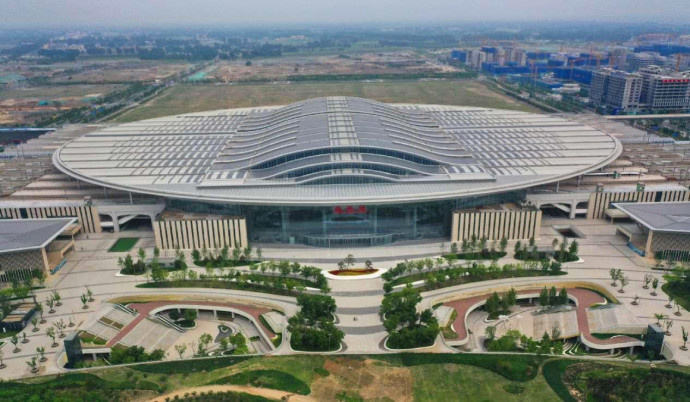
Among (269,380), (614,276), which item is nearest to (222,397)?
(269,380)

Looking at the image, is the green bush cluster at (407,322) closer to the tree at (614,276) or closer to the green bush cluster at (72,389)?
the green bush cluster at (72,389)

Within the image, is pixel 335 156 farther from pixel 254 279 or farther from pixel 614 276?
pixel 614 276

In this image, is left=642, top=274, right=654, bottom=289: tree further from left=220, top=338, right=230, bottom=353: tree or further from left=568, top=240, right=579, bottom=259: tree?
left=220, top=338, right=230, bottom=353: tree

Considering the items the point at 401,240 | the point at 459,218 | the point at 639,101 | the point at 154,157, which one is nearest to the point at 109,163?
the point at 154,157

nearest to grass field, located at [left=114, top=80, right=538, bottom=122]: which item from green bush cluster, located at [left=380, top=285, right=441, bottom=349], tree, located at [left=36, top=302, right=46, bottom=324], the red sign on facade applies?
tree, located at [left=36, top=302, right=46, bottom=324]

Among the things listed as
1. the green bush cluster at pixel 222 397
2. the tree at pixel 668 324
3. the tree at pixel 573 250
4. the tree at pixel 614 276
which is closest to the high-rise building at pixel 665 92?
the tree at pixel 573 250

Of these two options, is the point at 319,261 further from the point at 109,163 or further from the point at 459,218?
the point at 109,163

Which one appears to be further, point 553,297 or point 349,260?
point 349,260
